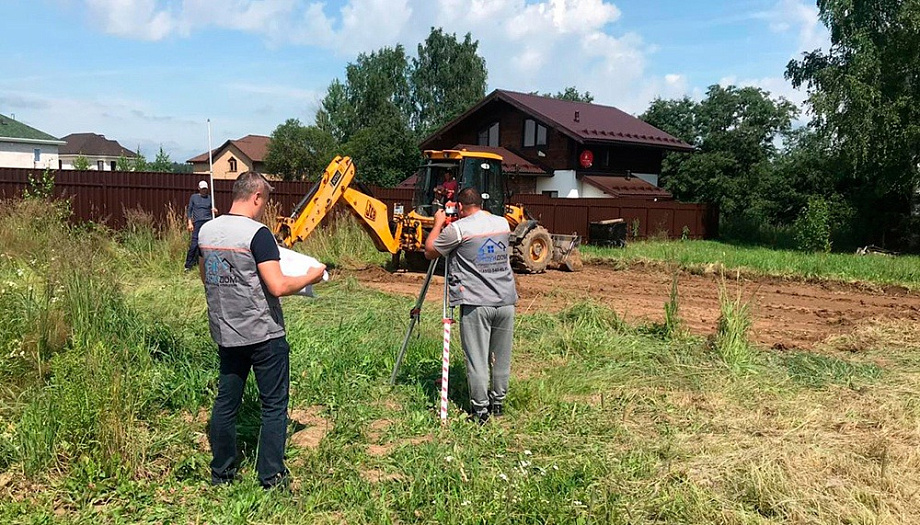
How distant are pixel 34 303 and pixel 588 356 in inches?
188

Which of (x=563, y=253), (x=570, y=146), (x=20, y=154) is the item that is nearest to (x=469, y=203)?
(x=563, y=253)

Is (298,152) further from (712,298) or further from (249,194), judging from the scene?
A: (249,194)

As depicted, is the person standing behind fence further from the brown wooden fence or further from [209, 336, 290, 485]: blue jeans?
[209, 336, 290, 485]: blue jeans

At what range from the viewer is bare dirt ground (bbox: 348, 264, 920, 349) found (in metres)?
9.28

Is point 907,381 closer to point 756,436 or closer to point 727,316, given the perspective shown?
point 727,316

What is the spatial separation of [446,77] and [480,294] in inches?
2033

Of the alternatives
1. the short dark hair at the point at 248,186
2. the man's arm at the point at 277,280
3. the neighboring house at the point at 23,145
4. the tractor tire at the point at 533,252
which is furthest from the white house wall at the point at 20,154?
the man's arm at the point at 277,280

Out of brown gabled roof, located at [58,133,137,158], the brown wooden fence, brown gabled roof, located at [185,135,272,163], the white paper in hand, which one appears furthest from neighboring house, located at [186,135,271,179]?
the white paper in hand

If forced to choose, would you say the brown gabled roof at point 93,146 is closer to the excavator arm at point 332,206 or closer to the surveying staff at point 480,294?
the excavator arm at point 332,206

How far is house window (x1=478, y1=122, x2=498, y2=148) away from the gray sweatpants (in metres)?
27.5

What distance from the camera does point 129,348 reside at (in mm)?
5207

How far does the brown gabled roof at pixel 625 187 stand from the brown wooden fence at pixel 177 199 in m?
2.26

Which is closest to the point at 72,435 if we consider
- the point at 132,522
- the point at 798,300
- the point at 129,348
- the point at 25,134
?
the point at 132,522

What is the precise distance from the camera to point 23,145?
36938 millimetres
